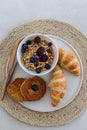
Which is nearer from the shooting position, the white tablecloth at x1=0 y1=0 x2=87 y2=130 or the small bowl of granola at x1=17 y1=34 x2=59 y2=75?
the small bowl of granola at x1=17 y1=34 x2=59 y2=75

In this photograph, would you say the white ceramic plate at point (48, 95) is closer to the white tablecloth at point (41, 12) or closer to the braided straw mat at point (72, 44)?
the braided straw mat at point (72, 44)

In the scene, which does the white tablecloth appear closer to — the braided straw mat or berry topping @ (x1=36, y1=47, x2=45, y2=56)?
the braided straw mat

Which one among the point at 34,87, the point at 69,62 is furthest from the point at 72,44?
the point at 34,87

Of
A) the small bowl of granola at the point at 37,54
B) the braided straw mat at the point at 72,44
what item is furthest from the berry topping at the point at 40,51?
the braided straw mat at the point at 72,44

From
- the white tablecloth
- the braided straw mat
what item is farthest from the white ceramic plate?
the white tablecloth

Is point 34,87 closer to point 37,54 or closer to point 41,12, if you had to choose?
point 37,54

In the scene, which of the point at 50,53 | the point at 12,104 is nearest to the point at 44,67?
the point at 50,53
